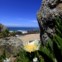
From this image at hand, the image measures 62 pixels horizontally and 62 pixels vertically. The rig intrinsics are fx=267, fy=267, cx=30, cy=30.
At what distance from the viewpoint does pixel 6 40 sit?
776 centimetres

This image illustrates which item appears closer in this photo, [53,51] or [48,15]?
[53,51]

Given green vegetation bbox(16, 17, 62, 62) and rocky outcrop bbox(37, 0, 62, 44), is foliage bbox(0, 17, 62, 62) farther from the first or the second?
rocky outcrop bbox(37, 0, 62, 44)

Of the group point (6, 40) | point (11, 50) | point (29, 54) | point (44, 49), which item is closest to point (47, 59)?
point (44, 49)

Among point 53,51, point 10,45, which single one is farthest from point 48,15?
point 10,45

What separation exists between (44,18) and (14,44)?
149 inches

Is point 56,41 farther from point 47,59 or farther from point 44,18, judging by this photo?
point 44,18

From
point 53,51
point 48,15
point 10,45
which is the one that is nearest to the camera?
point 53,51

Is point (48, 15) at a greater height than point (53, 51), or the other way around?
point (48, 15)

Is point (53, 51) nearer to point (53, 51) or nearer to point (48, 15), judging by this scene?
point (53, 51)

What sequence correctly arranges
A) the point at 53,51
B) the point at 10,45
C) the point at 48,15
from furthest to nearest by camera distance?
the point at 10,45 → the point at 48,15 → the point at 53,51

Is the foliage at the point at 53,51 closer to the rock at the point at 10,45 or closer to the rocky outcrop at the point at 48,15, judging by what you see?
the rocky outcrop at the point at 48,15

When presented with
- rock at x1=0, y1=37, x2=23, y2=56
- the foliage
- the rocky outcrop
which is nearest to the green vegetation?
the foliage

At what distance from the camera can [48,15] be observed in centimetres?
408

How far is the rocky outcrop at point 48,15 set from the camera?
13.2 feet
